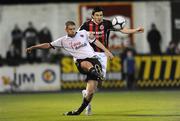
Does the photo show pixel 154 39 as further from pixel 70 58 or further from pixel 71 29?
pixel 71 29

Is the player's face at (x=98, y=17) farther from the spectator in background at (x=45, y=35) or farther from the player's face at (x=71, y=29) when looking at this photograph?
the spectator in background at (x=45, y=35)

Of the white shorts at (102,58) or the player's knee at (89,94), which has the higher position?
the white shorts at (102,58)

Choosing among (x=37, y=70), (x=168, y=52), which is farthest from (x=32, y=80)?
(x=168, y=52)

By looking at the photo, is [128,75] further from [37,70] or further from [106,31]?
[106,31]

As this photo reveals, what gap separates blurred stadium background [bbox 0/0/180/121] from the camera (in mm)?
25172

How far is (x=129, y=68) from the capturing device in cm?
2644

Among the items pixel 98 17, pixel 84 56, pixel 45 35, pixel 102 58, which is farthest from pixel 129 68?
pixel 84 56

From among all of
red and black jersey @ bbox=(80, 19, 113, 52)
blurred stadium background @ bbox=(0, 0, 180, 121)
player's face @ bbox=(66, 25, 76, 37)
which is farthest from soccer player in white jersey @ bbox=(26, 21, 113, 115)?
blurred stadium background @ bbox=(0, 0, 180, 121)

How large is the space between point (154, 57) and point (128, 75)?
129cm

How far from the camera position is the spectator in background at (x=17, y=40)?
Result: 94.8 ft

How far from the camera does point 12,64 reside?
25.8 m

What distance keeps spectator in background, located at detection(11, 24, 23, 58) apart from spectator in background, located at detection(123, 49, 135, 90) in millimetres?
5093

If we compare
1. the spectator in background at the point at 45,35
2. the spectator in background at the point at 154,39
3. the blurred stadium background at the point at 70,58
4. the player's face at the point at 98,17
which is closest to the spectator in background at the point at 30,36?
the blurred stadium background at the point at 70,58

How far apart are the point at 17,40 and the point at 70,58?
11.8 feet
